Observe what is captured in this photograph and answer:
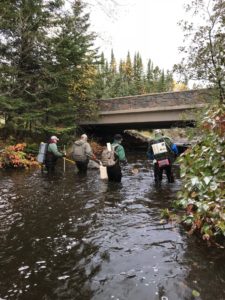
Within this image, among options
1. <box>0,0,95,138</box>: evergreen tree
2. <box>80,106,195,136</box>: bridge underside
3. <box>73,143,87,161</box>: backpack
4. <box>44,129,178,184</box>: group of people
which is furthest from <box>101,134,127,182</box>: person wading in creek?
<box>80,106,195,136</box>: bridge underside

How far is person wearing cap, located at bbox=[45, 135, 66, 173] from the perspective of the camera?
47.4 feet

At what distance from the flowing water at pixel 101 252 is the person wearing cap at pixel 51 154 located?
4113 millimetres

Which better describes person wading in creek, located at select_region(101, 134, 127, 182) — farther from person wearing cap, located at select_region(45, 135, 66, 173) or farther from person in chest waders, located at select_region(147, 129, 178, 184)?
person wearing cap, located at select_region(45, 135, 66, 173)

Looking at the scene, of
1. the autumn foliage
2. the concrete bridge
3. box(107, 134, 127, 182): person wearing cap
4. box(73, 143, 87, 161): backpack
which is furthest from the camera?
the concrete bridge

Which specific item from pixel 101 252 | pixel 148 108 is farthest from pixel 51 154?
pixel 148 108

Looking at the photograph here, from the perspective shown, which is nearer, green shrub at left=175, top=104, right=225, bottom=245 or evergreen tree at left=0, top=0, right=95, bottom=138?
green shrub at left=175, top=104, right=225, bottom=245

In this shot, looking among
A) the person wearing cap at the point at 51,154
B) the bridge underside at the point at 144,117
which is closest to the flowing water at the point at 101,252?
the person wearing cap at the point at 51,154

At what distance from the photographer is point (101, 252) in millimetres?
6125

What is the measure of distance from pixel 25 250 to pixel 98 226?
1.84 meters

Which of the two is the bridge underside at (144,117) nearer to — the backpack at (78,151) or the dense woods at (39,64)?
the dense woods at (39,64)

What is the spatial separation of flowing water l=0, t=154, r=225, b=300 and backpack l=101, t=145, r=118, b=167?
5.61 ft

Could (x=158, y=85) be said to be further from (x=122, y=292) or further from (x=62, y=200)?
(x=122, y=292)

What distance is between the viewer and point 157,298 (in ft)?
15.0

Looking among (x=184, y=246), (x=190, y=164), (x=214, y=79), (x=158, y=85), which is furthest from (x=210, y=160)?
(x=158, y=85)
